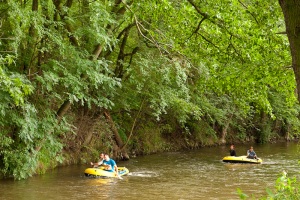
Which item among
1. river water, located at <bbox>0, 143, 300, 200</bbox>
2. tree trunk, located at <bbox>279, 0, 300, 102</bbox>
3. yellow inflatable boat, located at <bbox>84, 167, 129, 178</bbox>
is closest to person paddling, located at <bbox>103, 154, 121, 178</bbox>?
yellow inflatable boat, located at <bbox>84, 167, 129, 178</bbox>

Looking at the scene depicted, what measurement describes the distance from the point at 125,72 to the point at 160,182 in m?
6.51

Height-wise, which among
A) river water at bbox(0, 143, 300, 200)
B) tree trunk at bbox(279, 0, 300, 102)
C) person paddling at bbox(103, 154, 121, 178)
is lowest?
river water at bbox(0, 143, 300, 200)

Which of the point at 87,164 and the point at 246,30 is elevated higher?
the point at 246,30

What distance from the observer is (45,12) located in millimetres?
16359

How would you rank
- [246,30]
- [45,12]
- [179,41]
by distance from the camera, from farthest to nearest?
1. [45,12]
2. [179,41]
3. [246,30]

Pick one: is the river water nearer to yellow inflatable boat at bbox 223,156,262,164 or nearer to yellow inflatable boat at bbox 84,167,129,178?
yellow inflatable boat at bbox 84,167,129,178

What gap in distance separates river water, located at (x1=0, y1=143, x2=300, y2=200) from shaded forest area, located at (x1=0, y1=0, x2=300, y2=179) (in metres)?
1.06

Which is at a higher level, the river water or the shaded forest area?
the shaded forest area

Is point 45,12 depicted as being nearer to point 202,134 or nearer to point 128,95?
point 128,95

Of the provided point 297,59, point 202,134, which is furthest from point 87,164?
point 297,59

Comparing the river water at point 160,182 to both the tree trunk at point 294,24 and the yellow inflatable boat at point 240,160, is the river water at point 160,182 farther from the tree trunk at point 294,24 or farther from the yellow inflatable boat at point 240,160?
the tree trunk at point 294,24

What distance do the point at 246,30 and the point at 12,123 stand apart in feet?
33.1

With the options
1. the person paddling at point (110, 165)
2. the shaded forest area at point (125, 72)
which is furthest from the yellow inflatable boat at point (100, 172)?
the shaded forest area at point (125, 72)

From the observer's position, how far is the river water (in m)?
14.4
